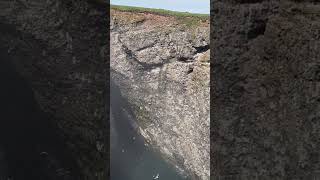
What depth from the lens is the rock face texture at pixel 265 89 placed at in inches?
72.1

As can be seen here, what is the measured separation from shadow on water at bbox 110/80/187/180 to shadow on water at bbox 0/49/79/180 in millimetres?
12659

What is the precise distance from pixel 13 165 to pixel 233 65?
1.73m

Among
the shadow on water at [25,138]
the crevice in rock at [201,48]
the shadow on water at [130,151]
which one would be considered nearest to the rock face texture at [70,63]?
the shadow on water at [25,138]

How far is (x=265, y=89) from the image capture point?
1912 millimetres

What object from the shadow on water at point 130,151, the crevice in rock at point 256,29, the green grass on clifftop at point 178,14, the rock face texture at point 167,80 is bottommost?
the shadow on water at point 130,151

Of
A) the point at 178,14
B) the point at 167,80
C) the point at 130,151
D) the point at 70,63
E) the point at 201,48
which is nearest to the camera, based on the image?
the point at 70,63

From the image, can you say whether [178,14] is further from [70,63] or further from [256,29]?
[256,29]

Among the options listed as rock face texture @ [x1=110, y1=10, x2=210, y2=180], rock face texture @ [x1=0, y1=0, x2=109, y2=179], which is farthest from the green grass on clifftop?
rock face texture @ [x1=0, y1=0, x2=109, y2=179]

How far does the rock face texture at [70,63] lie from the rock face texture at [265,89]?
0.88 meters

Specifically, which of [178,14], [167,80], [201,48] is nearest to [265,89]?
[201,48]

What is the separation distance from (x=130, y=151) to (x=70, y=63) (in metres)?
13.8

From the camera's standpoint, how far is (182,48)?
1488cm

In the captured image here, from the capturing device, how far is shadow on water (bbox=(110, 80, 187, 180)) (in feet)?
52.2

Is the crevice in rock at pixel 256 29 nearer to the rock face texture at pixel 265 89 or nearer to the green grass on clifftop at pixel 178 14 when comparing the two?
the rock face texture at pixel 265 89
